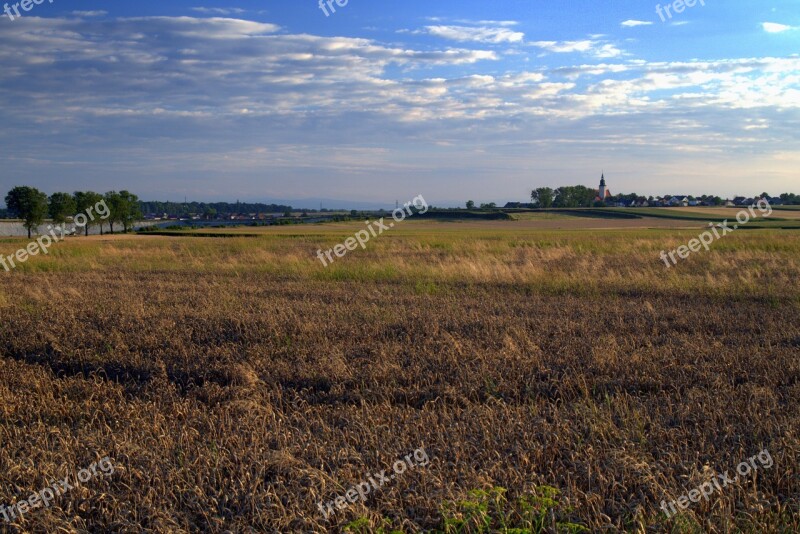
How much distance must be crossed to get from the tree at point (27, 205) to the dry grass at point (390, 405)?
8716 centimetres

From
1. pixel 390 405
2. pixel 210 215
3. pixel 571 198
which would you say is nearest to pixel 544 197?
pixel 571 198

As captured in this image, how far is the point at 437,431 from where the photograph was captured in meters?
5.42

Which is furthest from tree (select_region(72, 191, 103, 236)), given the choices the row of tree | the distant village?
the distant village

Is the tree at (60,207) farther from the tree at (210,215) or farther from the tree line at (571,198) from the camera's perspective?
the tree line at (571,198)

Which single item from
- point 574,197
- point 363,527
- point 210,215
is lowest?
point 363,527

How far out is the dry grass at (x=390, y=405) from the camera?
13.9 ft

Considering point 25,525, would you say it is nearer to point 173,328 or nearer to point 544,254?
point 173,328

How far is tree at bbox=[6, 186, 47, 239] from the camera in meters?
88.2

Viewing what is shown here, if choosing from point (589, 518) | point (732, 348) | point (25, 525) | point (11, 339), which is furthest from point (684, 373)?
point (11, 339)

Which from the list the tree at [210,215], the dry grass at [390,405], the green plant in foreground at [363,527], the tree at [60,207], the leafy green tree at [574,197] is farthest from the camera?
the leafy green tree at [574,197]

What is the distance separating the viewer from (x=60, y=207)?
93750 millimetres

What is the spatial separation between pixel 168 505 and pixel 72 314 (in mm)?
8056

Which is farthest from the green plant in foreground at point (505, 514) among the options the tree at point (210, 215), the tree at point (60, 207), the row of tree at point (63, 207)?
the tree at point (210, 215)

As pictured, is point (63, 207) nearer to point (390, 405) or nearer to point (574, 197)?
point (390, 405)
